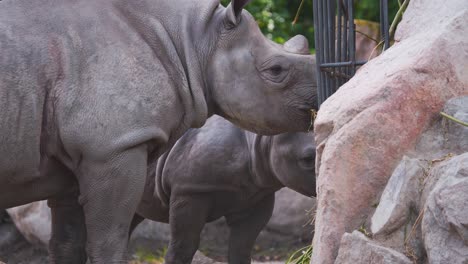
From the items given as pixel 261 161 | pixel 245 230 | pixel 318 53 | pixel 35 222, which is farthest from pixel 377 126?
pixel 35 222

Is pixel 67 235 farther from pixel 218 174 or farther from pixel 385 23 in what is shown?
pixel 385 23

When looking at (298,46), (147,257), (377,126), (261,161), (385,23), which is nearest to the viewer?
(377,126)

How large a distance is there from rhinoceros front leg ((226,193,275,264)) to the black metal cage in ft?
6.03

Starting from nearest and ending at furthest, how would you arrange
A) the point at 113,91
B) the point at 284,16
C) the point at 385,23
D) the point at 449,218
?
the point at 449,218, the point at 113,91, the point at 385,23, the point at 284,16

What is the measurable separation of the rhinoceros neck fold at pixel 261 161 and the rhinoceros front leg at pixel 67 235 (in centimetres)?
146

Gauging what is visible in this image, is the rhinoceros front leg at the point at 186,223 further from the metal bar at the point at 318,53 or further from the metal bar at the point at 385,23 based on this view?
the metal bar at the point at 385,23

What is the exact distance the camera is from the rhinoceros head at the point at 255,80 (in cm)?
496

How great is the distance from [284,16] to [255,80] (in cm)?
602

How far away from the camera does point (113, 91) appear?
4441 mm

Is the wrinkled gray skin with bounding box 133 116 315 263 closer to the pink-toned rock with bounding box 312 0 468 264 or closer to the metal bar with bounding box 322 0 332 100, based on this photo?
the metal bar with bounding box 322 0 332 100

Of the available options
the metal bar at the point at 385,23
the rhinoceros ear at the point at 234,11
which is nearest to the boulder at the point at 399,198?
the metal bar at the point at 385,23

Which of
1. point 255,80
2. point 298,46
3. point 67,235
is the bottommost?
point 67,235

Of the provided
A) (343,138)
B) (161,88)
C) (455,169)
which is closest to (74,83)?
(161,88)

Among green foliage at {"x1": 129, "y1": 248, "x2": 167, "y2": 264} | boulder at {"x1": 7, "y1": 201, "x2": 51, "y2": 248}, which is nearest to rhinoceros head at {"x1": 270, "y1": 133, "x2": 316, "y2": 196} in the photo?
green foliage at {"x1": 129, "y1": 248, "x2": 167, "y2": 264}
